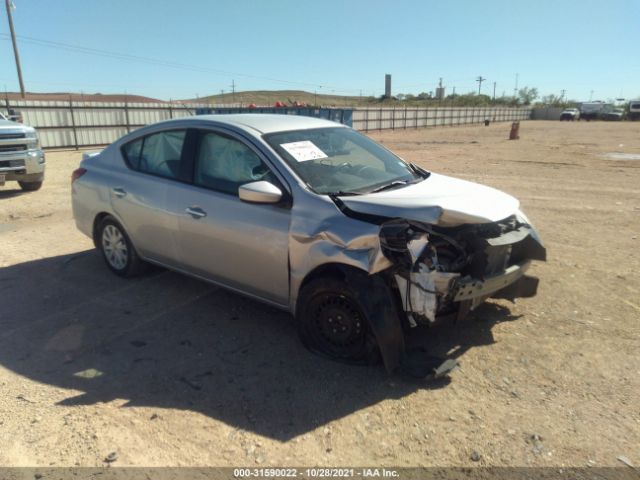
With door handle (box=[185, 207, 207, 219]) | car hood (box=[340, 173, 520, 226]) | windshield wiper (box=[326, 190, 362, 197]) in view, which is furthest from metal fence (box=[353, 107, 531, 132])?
windshield wiper (box=[326, 190, 362, 197])

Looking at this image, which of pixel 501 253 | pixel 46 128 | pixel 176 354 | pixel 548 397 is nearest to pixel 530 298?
pixel 501 253

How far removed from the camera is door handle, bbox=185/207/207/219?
13.7ft

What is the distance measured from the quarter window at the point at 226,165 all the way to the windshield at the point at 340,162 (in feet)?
0.69

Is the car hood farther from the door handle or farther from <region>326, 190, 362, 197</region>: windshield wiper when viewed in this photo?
the door handle

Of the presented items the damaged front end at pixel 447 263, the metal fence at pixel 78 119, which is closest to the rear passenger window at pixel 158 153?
the damaged front end at pixel 447 263

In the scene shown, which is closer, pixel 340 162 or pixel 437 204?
pixel 437 204

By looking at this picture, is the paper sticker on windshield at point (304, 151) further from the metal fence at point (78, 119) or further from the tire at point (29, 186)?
the metal fence at point (78, 119)

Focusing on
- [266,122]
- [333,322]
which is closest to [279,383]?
[333,322]

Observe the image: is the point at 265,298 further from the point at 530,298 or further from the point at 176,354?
the point at 530,298

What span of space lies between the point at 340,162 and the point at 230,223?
3.51ft

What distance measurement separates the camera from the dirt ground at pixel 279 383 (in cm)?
276

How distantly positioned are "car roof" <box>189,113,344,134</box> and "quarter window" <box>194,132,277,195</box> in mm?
Answer: 170

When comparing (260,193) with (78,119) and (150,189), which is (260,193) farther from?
(78,119)

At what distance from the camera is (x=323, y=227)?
11.3 ft
